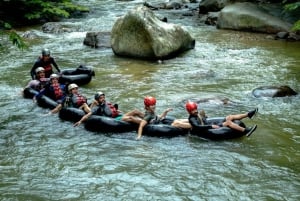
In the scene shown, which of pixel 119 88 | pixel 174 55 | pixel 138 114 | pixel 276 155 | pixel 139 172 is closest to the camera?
pixel 139 172

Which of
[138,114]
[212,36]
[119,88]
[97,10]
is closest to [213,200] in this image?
[138,114]

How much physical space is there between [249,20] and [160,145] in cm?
1177

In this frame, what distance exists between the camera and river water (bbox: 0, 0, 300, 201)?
7.01 metres

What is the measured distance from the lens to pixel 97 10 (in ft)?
83.7

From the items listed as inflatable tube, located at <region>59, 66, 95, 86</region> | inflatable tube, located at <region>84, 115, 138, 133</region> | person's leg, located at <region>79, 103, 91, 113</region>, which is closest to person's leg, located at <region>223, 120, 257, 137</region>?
inflatable tube, located at <region>84, 115, 138, 133</region>

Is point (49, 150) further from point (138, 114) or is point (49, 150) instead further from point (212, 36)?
point (212, 36)

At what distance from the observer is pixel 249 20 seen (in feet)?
62.4

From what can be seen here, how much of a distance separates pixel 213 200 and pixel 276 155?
2014 millimetres

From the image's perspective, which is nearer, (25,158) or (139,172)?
(139,172)

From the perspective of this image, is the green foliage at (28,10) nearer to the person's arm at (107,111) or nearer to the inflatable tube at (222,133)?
the person's arm at (107,111)

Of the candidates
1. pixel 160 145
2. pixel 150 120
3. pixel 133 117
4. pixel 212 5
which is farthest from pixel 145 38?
pixel 212 5

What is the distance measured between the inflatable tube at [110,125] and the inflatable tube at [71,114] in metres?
0.58

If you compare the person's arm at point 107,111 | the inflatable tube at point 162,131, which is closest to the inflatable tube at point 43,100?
the person's arm at point 107,111

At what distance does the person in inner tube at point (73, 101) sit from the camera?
1022 centimetres
